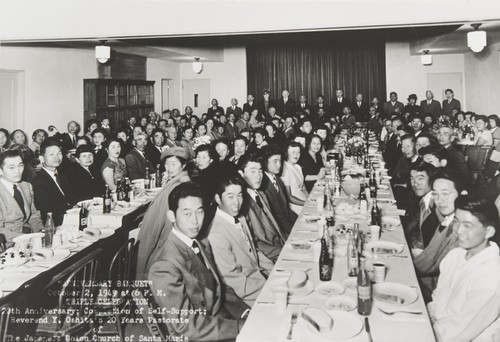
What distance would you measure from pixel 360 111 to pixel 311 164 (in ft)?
23.0

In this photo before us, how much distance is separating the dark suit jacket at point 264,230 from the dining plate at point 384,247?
0.81m

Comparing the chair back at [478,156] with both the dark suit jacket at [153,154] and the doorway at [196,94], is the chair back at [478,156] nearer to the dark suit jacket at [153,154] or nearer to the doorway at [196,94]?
the dark suit jacket at [153,154]

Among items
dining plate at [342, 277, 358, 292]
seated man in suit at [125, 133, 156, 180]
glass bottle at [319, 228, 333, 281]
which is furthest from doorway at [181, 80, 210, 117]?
dining plate at [342, 277, 358, 292]

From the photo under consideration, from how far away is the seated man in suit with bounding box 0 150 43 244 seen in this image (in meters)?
3.38

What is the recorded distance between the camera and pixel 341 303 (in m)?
1.88

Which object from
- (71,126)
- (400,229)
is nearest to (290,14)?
(400,229)

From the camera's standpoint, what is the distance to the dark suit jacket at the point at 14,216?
3377mm

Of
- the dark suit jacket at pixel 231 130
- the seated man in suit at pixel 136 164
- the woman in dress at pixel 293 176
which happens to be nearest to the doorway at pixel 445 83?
the dark suit jacket at pixel 231 130

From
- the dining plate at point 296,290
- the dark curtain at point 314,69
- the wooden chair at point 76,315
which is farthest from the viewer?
the dark curtain at point 314,69

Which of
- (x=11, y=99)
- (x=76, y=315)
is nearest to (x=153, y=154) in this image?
(x=11, y=99)

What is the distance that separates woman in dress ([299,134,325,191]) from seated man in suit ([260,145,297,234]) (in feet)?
4.39

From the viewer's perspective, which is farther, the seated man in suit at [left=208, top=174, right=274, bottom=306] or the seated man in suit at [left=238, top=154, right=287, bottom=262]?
the seated man in suit at [left=238, top=154, right=287, bottom=262]

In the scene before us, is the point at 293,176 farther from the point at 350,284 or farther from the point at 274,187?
the point at 350,284

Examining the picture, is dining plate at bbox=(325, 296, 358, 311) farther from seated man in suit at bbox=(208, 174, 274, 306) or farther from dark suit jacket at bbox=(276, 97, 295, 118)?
dark suit jacket at bbox=(276, 97, 295, 118)
